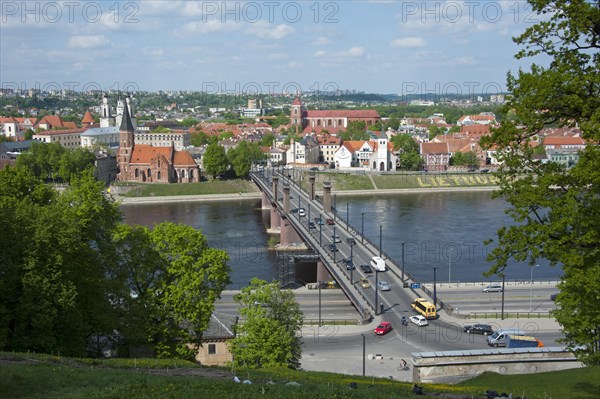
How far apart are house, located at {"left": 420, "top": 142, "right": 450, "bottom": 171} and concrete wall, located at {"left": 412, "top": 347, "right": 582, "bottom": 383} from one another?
55.3 metres

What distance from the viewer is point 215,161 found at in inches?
2443

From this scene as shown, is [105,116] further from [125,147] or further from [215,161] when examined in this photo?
[215,161]

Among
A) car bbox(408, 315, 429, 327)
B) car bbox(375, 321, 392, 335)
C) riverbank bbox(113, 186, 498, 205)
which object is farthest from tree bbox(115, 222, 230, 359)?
riverbank bbox(113, 186, 498, 205)

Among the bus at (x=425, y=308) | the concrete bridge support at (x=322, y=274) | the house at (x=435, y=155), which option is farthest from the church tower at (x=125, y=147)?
the bus at (x=425, y=308)

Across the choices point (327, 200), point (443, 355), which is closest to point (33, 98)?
point (327, 200)

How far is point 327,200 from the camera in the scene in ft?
133

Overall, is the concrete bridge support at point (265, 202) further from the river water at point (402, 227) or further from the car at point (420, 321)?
the car at point (420, 321)

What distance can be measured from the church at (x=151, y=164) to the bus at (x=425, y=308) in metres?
42.3

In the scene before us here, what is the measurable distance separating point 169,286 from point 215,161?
4843 centimetres

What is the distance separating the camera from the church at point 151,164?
6072cm

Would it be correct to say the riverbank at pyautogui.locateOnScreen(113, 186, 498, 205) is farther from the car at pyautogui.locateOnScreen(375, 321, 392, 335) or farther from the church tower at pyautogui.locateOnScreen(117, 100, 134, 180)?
the car at pyautogui.locateOnScreen(375, 321, 392, 335)

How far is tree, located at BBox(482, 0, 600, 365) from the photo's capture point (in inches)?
239

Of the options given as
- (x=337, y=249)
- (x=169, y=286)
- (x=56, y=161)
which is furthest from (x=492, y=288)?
(x=56, y=161)

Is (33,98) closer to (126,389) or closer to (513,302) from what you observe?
(513,302)
